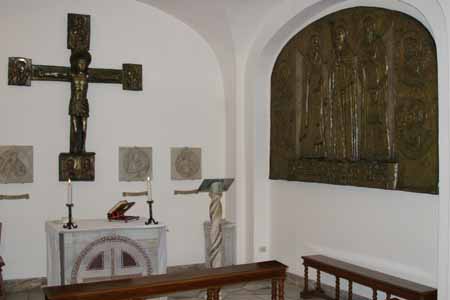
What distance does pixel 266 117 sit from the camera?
708 centimetres

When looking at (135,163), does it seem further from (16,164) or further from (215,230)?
(215,230)

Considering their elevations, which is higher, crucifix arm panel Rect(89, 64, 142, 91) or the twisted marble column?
crucifix arm panel Rect(89, 64, 142, 91)

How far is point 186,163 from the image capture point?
24.0 feet

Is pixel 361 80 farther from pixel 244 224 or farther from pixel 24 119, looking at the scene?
pixel 24 119

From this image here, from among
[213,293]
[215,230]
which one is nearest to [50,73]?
[215,230]

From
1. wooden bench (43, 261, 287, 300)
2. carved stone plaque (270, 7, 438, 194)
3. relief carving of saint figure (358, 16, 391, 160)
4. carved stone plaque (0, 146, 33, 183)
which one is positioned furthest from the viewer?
carved stone plaque (0, 146, 33, 183)

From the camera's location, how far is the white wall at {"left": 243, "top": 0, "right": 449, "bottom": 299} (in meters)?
4.61

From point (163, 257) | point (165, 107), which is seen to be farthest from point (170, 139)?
point (163, 257)

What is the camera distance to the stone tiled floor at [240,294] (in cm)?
593

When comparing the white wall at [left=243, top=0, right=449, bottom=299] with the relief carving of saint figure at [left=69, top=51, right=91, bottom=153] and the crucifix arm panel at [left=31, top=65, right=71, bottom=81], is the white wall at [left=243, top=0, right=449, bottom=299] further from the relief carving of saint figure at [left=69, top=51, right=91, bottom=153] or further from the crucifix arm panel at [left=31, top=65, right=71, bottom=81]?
the crucifix arm panel at [left=31, top=65, right=71, bottom=81]

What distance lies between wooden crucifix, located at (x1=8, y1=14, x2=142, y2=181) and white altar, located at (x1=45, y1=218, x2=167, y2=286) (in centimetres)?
127

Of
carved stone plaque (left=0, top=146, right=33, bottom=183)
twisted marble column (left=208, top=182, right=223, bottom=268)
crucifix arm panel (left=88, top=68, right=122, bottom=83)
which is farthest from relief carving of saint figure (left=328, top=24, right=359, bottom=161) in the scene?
carved stone plaque (left=0, top=146, right=33, bottom=183)

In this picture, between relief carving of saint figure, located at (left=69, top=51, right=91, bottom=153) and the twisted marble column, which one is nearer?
the twisted marble column

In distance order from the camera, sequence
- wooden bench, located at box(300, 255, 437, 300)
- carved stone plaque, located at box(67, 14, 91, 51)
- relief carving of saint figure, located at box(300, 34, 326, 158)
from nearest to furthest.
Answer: wooden bench, located at box(300, 255, 437, 300)
relief carving of saint figure, located at box(300, 34, 326, 158)
carved stone plaque, located at box(67, 14, 91, 51)
